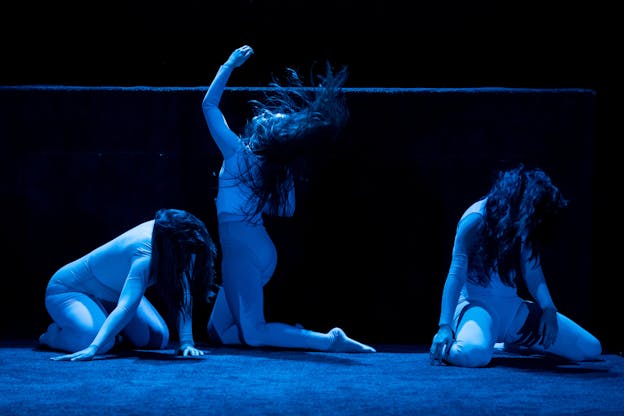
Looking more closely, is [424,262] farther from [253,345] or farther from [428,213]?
[253,345]

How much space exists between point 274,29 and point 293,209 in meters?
1.15

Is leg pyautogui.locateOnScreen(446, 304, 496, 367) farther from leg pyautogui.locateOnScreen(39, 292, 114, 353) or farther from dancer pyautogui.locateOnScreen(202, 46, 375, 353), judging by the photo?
leg pyautogui.locateOnScreen(39, 292, 114, 353)

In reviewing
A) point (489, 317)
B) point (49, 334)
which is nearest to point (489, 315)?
point (489, 317)

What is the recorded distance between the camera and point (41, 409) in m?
2.67

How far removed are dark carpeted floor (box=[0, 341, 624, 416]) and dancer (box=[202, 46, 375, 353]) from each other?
13cm

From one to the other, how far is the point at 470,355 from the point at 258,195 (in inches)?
51.5

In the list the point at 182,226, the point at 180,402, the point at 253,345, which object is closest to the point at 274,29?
the point at 182,226

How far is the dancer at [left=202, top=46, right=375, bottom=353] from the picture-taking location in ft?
13.4

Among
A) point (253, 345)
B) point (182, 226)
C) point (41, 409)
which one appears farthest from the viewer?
point (253, 345)

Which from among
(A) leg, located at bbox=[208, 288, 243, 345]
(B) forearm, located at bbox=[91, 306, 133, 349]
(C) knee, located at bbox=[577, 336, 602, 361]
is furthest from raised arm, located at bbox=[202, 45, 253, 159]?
(C) knee, located at bbox=[577, 336, 602, 361]

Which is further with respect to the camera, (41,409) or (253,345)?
(253,345)

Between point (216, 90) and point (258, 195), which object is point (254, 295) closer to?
point (258, 195)

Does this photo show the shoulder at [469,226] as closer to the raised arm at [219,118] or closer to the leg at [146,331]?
the raised arm at [219,118]

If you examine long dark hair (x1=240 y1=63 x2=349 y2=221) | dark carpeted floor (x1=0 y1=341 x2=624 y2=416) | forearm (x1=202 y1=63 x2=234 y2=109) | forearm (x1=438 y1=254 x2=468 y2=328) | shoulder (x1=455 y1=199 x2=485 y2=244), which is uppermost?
forearm (x1=202 y1=63 x2=234 y2=109)
